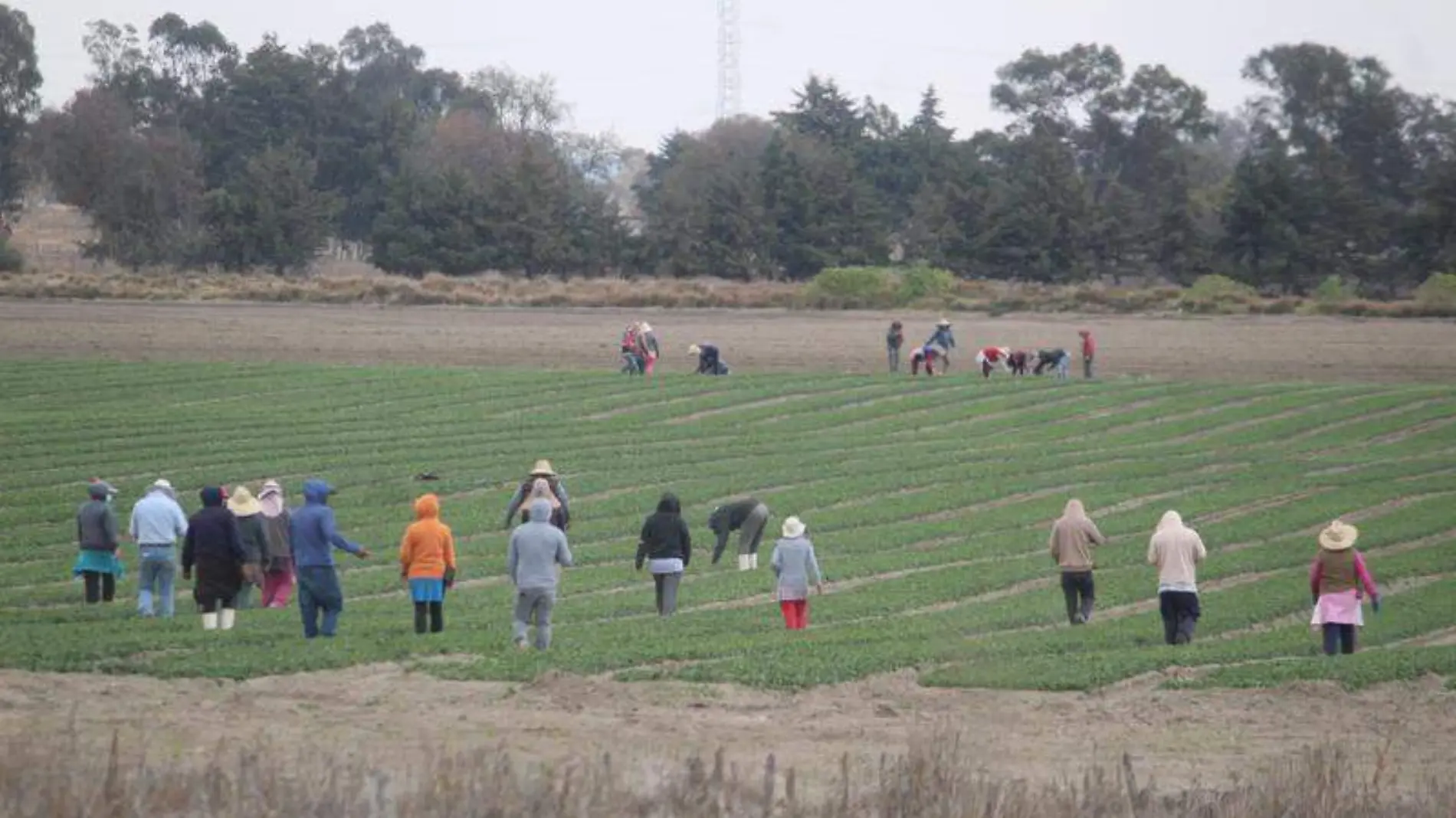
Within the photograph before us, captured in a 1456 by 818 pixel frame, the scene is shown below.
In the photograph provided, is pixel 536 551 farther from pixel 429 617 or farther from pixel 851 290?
pixel 851 290

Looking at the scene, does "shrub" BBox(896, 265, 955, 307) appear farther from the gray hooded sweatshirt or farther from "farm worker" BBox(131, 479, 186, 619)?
the gray hooded sweatshirt

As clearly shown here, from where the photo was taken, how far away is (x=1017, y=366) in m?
50.8

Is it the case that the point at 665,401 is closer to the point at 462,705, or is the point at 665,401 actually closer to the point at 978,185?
the point at 462,705

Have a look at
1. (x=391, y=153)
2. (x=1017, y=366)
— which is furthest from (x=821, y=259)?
(x=1017, y=366)

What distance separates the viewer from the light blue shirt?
69.5ft

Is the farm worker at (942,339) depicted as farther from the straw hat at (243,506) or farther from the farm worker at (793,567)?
the straw hat at (243,506)

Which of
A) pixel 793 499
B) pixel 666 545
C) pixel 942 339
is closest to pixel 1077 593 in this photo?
pixel 666 545

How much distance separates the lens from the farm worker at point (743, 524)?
25484 millimetres

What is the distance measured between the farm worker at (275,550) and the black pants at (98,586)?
1.55m

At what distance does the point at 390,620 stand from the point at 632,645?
3.08 m

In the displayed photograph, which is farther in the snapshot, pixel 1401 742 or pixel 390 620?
pixel 390 620

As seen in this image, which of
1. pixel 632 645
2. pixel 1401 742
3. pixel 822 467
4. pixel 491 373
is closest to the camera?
pixel 1401 742

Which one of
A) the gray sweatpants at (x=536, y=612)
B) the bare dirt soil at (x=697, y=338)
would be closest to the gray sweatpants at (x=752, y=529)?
the gray sweatpants at (x=536, y=612)

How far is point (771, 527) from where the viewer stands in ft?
96.8
